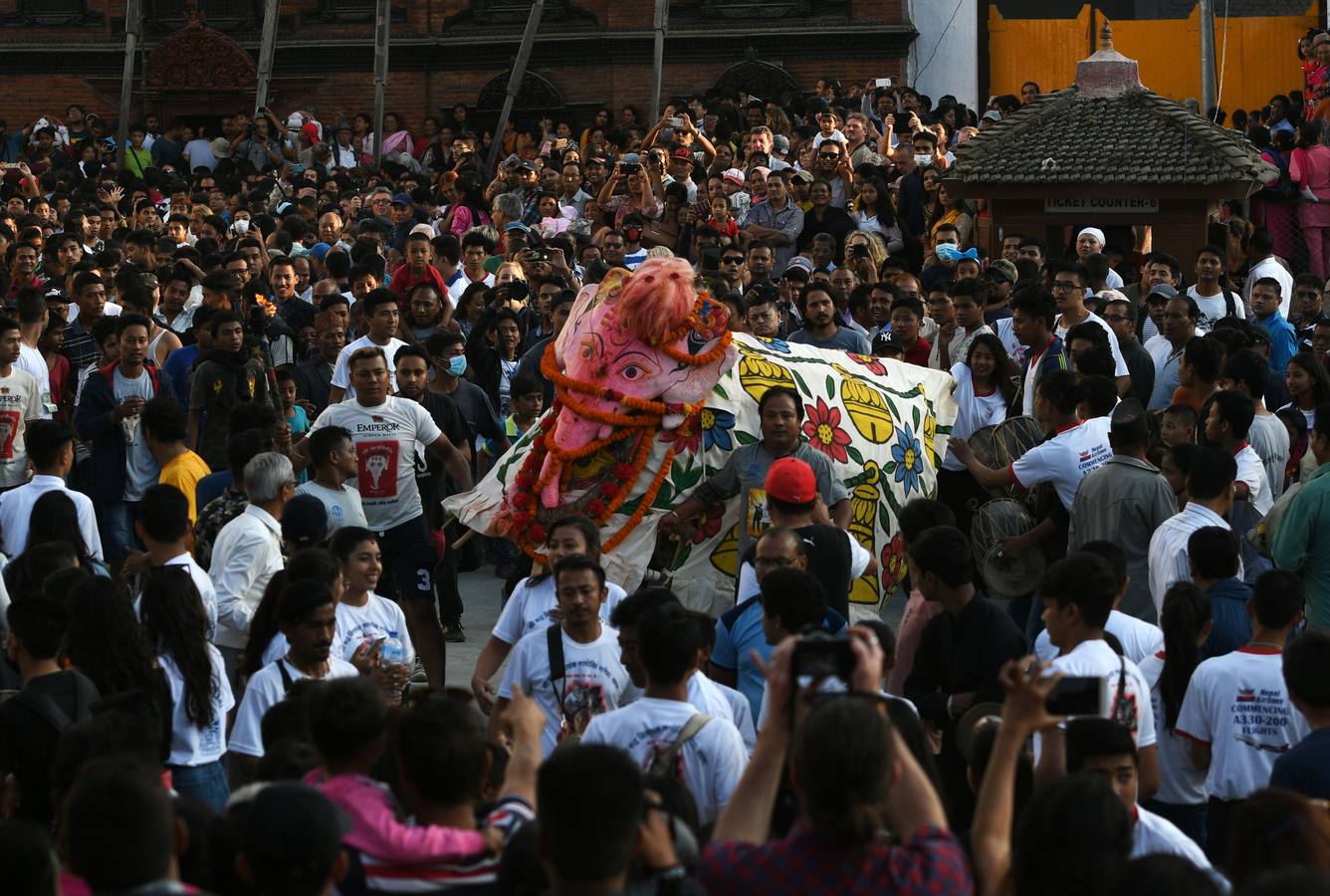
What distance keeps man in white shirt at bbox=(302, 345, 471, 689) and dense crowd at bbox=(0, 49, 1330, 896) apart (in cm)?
2

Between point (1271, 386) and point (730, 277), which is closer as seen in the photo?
point (1271, 386)

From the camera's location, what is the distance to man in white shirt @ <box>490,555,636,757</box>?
6156mm

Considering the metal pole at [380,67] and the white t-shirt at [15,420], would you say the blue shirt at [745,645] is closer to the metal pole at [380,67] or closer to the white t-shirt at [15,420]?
the white t-shirt at [15,420]

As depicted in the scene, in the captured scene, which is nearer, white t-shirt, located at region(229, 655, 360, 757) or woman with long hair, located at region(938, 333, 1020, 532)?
white t-shirt, located at region(229, 655, 360, 757)

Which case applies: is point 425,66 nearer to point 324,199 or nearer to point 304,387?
point 324,199

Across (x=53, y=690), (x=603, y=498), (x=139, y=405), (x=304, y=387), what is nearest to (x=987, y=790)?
(x=53, y=690)

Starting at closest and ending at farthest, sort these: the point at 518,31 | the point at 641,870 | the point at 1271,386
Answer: the point at 641,870, the point at 1271,386, the point at 518,31

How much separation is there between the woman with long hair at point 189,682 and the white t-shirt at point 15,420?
14.2 ft

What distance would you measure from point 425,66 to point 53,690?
23260 millimetres

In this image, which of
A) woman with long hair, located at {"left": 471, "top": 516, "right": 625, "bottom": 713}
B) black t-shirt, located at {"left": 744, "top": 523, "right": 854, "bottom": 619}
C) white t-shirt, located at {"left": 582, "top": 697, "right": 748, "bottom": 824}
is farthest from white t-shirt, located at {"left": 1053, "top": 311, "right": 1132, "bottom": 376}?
white t-shirt, located at {"left": 582, "top": 697, "right": 748, "bottom": 824}

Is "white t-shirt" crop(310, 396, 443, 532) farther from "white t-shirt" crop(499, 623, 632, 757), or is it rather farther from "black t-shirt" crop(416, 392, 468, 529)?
"white t-shirt" crop(499, 623, 632, 757)

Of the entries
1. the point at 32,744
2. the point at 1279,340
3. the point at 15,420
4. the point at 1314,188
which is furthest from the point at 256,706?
the point at 1314,188

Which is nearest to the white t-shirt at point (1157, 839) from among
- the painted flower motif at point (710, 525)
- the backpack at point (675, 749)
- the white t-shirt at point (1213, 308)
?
the backpack at point (675, 749)

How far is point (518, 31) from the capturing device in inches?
1083
